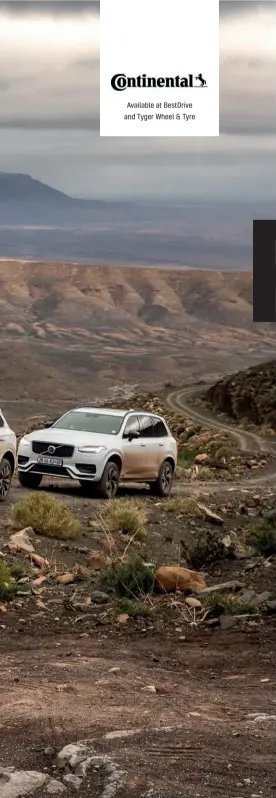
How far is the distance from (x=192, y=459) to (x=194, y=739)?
37.1 m

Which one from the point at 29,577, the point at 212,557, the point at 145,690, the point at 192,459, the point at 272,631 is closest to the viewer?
the point at 145,690

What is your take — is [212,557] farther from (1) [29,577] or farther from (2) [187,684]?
(2) [187,684]

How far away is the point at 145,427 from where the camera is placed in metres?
22.6

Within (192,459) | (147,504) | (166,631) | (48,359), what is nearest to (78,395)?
(48,359)

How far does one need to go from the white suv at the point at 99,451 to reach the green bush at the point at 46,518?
9.76 feet

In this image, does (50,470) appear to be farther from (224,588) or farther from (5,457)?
(224,588)

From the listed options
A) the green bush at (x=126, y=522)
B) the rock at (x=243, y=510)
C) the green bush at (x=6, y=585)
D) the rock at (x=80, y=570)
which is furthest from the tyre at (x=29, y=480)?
the green bush at (x=6, y=585)

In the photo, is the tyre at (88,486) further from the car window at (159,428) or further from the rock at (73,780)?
the rock at (73,780)

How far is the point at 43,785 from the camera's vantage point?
253 inches

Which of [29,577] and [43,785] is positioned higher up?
[43,785]

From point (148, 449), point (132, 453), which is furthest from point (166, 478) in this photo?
point (132, 453)

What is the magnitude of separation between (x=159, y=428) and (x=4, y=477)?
4.50 meters

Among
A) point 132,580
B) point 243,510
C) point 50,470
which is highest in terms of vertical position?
point 132,580

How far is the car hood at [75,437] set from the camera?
20.8 meters
